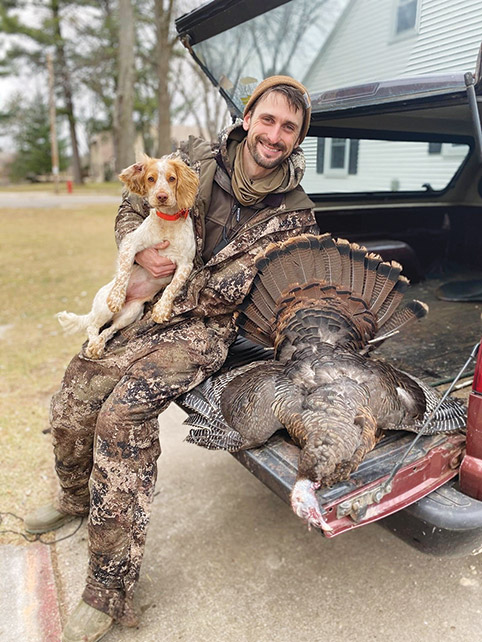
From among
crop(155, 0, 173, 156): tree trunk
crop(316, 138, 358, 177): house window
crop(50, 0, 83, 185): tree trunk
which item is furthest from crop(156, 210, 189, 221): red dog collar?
crop(50, 0, 83, 185): tree trunk

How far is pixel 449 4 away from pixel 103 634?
356cm

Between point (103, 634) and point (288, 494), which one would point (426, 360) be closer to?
point (288, 494)

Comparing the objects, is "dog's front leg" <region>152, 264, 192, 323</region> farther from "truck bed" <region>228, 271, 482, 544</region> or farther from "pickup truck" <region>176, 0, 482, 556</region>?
"truck bed" <region>228, 271, 482, 544</region>

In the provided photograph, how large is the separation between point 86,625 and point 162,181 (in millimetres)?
2037

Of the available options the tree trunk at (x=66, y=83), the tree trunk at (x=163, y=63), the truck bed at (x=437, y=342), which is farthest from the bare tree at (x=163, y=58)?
the tree trunk at (x=66, y=83)

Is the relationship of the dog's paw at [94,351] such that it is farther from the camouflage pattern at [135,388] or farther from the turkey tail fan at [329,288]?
the turkey tail fan at [329,288]

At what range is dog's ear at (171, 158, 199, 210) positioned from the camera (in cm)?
254

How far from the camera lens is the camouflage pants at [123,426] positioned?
7.79 ft

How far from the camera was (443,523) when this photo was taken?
2.05 metres

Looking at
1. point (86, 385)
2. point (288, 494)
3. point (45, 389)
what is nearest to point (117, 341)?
point (86, 385)

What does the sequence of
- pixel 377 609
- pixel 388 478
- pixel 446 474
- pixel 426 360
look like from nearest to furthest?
pixel 388 478 → pixel 446 474 → pixel 377 609 → pixel 426 360

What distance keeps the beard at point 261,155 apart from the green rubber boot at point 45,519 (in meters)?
2.33

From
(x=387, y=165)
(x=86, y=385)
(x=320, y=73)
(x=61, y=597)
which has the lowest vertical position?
(x=61, y=597)

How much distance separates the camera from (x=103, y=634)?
2.40 metres
